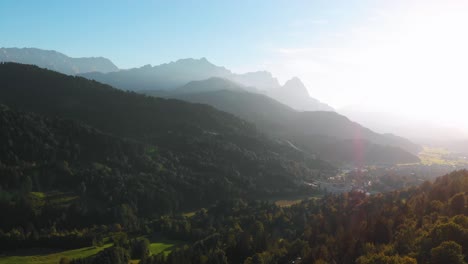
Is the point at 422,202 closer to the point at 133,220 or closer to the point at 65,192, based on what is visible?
the point at 133,220

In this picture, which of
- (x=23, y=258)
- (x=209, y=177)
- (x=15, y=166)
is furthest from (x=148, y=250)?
(x=209, y=177)

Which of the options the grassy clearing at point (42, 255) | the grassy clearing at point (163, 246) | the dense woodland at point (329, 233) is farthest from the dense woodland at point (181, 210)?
the grassy clearing at point (163, 246)

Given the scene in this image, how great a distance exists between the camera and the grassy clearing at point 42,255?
92.8 m

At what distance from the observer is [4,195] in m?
121

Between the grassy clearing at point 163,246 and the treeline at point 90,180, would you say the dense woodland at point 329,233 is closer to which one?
the grassy clearing at point 163,246

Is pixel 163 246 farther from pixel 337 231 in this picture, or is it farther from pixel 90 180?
pixel 90 180

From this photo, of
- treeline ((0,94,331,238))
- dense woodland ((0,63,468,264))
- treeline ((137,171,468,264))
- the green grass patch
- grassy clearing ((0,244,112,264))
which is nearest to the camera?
treeline ((137,171,468,264))

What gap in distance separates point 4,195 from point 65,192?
2083 cm

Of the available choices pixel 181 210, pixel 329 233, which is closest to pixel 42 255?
pixel 181 210

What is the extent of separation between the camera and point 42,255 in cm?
9719

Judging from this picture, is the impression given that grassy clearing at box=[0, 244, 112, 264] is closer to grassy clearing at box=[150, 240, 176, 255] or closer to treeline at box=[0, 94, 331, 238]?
treeline at box=[0, 94, 331, 238]

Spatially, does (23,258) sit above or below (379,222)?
below

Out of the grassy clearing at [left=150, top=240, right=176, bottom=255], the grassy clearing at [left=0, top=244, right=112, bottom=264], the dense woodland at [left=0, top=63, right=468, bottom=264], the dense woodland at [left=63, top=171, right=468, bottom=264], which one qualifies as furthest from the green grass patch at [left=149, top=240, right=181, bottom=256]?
the grassy clearing at [left=0, top=244, right=112, bottom=264]

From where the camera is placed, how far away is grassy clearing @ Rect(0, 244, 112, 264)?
92.8 metres
